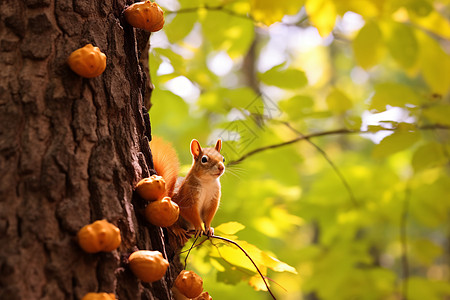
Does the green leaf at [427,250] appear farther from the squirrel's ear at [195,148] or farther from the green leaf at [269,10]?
the squirrel's ear at [195,148]

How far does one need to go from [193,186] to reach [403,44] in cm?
127

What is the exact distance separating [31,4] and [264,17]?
739 mm

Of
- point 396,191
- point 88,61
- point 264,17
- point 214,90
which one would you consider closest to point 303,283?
point 396,191

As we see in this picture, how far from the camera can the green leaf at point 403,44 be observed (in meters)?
1.81

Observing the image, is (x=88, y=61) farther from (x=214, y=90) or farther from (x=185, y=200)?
(x=214, y=90)

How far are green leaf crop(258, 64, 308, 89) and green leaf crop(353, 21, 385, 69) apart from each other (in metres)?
0.25

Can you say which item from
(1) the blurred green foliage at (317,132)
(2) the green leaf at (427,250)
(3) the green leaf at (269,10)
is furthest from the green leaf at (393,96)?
(2) the green leaf at (427,250)

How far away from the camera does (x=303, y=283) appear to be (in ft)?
9.90

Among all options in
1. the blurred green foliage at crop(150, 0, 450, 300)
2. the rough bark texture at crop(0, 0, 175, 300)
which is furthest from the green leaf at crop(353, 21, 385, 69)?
the rough bark texture at crop(0, 0, 175, 300)

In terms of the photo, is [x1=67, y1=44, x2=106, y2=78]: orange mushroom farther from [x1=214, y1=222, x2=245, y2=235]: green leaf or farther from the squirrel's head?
[x1=214, y1=222, x2=245, y2=235]: green leaf

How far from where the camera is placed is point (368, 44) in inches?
70.2

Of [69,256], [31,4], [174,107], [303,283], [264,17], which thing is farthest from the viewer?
[303,283]

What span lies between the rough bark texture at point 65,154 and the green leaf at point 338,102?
137 centimetres

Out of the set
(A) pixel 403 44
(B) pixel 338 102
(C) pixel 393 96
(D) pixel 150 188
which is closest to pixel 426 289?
(B) pixel 338 102
